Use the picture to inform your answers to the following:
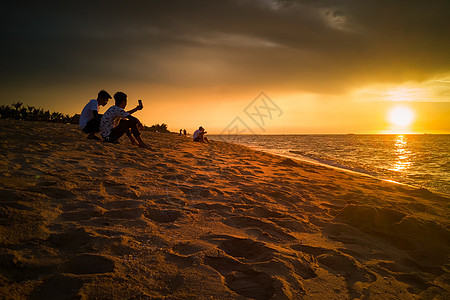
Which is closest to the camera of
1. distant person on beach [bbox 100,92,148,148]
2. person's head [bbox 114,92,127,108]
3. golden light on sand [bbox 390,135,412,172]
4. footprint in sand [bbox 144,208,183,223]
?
footprint in sand [bbox 144,208,183,223]

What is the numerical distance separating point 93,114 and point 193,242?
5693mm

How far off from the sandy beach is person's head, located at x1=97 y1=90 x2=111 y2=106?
116 inches

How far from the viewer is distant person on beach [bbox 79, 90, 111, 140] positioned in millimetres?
5797

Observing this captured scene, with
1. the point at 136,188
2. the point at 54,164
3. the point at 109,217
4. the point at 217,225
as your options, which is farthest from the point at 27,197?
the point at 217,225

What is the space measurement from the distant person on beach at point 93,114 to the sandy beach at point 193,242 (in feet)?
9.25

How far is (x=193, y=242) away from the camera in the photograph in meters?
1.73

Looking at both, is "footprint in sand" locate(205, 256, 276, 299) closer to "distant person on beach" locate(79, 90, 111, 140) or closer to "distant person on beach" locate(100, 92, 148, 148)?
"distant person on beach" locate(100, 92, 148, 148)

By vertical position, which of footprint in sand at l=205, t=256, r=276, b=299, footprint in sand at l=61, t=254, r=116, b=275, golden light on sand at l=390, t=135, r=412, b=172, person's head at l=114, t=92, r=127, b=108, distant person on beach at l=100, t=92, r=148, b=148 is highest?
person's head at l=114, t=92, r=127, b=108

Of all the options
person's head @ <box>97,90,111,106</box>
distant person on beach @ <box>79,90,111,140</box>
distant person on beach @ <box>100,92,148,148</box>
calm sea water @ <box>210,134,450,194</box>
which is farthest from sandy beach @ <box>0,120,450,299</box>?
calm sea water @ <box>210,134,450,194</box>

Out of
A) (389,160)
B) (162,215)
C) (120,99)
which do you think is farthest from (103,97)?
(389,160)

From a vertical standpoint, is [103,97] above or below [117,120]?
above

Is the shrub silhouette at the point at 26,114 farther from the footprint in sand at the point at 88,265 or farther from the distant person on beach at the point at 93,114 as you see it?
the footprint in sand at the point at 88,265

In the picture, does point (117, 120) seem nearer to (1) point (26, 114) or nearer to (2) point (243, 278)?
(2) point (243, 278)

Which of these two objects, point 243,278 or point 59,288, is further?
point 243,278
